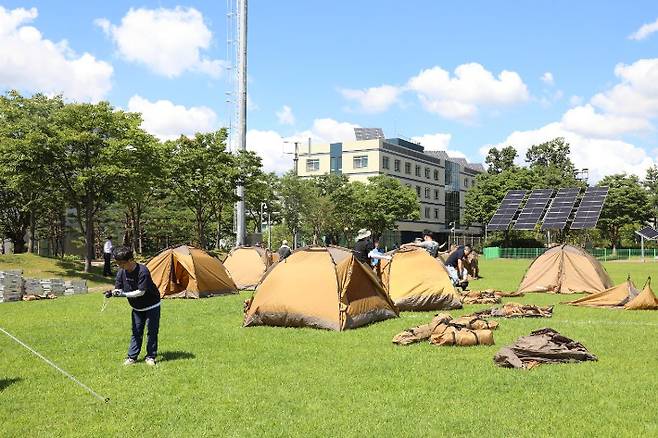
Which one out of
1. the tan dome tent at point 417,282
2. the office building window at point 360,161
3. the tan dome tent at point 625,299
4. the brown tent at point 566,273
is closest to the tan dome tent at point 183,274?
the tan dome tent at point 417,282

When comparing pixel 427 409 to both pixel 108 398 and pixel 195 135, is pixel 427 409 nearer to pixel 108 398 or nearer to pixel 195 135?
pixel 108 398

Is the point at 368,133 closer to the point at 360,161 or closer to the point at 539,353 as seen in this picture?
the point at 360,161

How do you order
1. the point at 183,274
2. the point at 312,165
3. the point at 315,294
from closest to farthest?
the point at 315,294, the point at 183,274, the point at 312,165

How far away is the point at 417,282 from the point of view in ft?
53.4

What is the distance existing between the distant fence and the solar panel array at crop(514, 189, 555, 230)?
2956 mm

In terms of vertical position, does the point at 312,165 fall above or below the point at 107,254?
above

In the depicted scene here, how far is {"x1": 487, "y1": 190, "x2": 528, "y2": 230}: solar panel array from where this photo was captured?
58.7m

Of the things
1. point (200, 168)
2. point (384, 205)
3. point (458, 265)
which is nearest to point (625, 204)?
point (384, 205)

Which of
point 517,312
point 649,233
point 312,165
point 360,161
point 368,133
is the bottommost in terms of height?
point 517,312

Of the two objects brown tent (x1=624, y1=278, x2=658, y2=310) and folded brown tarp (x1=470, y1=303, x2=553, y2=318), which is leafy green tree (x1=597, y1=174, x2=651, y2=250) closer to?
brown tent (x1=624, y1=278, x2=658, y2=310)

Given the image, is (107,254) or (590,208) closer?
(107,254)

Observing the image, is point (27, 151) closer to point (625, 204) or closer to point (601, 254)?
point (601, 254)

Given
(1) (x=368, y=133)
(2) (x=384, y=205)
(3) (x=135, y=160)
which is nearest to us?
(3) (x=135, y=160)

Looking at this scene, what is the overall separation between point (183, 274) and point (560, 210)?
4458 centimetres
